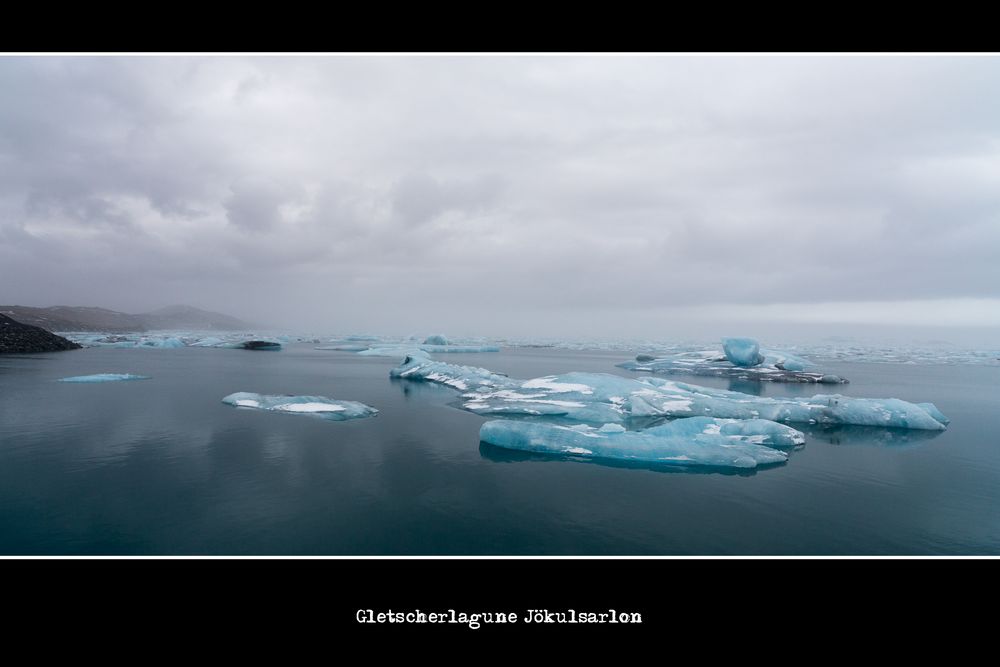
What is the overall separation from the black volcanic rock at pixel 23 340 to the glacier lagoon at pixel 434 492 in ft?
103

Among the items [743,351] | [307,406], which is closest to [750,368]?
[743,351]

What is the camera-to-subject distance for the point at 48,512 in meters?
6.41

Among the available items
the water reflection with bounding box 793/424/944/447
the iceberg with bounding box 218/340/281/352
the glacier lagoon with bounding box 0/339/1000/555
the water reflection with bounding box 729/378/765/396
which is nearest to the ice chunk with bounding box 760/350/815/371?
the water reflection with bounding box 729/378/765/396

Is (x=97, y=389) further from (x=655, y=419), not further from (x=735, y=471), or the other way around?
(x=735, y=471)

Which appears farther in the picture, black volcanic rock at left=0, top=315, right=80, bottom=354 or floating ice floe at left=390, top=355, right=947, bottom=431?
black volcanic rock at left=0, top=315, right=80, bottom=354

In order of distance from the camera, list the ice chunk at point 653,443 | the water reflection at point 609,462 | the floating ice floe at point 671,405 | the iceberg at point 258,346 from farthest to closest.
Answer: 1. the iceberg at point 258,346
2. the floating ice floe at point 671,405
3. the ice chunk at point 653,443
4. the water reflection at point 609,462

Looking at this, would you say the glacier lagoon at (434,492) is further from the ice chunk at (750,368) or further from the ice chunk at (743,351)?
the ice chunk at (743,351)

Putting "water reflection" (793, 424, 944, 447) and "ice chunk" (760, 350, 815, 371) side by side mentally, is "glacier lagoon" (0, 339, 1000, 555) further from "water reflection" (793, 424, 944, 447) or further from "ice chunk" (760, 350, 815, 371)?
"ice chunk" (760, 350, 815, 371)

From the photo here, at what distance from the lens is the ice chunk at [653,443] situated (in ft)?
29.9

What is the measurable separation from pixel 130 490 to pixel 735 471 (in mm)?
11339

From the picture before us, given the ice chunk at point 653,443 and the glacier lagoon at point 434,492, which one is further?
the ice chunk at point 653,443

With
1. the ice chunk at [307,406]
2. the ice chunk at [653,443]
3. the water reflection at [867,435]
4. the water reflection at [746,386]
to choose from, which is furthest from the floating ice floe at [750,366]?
the ice chunk at [307,406]

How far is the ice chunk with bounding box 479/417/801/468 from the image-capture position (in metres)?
9.11

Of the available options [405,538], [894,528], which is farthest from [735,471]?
[405,538]
